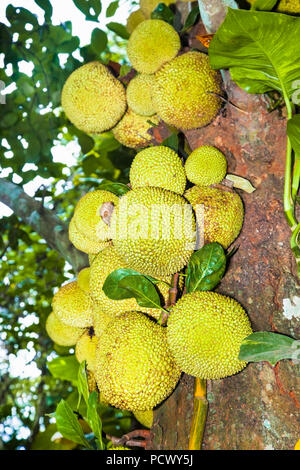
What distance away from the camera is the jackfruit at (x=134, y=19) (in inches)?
66.1

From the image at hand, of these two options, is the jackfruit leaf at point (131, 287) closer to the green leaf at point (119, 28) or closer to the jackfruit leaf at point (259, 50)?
the jackfruit leaf at point (259, 50)

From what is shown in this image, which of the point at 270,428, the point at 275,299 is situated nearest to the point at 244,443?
the point at 270,428

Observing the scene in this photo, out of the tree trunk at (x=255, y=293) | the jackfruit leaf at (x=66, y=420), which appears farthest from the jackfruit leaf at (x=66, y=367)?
the tree trunk at (x=255, y=293)

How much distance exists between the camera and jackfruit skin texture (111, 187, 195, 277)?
0.84 m

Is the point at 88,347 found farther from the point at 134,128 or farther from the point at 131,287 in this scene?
the point at 134,128

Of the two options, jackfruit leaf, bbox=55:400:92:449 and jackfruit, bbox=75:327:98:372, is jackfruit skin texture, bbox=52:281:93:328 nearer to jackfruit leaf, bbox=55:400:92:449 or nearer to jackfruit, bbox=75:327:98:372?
jackfruit, bbox=75:327:98:372

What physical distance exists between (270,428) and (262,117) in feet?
A: 2.47

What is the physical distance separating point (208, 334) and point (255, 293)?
7.8 inches

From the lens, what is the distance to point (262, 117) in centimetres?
106

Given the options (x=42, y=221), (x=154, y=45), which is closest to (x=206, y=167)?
(x=154, y=45)

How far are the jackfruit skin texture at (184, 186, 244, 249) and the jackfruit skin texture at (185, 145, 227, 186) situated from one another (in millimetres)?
23

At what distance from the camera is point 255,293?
91cm

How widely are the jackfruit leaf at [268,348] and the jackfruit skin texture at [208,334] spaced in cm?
3

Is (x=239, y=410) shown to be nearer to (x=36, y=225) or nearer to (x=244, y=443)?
(x=244, y=443)
